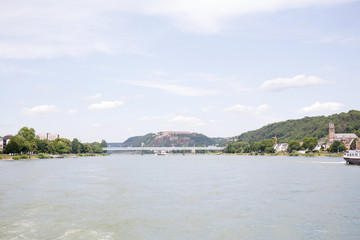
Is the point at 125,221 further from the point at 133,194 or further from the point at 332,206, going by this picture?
the point at 332,206

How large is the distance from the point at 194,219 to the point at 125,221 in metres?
5.60

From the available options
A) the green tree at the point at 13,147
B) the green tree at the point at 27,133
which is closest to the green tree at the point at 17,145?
the green tree at the point at 13,147

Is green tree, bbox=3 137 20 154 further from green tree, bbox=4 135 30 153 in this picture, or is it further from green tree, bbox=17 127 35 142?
green tree, bbox=17 127 35 142

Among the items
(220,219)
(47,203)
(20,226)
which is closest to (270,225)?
(220,219)

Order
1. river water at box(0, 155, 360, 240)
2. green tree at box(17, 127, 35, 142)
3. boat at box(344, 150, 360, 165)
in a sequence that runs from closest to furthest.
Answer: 1. river water at box(0, 155, 360, 240)
2. boat at box(344, 150, 360, 165)
3. green tree at box(17, 127, 35, 142)

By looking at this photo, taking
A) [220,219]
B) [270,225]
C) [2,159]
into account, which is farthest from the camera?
[2,159]

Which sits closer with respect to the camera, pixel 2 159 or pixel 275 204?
pixel 275 204

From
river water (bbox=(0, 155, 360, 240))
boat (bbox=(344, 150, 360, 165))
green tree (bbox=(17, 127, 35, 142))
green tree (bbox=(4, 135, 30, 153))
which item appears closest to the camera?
river water (bbox=(0, 155, 360, 240))

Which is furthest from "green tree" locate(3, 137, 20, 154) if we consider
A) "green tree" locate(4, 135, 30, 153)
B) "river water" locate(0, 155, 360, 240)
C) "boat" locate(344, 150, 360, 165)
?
"boat" locate(344, 150, 360, 165)

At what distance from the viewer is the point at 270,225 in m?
28.7

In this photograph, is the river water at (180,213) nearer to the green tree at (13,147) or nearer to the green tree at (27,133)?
the green tree at (13,147)

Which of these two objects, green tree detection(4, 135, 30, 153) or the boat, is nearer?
the boat

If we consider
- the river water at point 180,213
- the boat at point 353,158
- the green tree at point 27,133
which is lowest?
the river water at point 180,213

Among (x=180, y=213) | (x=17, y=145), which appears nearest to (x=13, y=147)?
(x=17, y=145)
